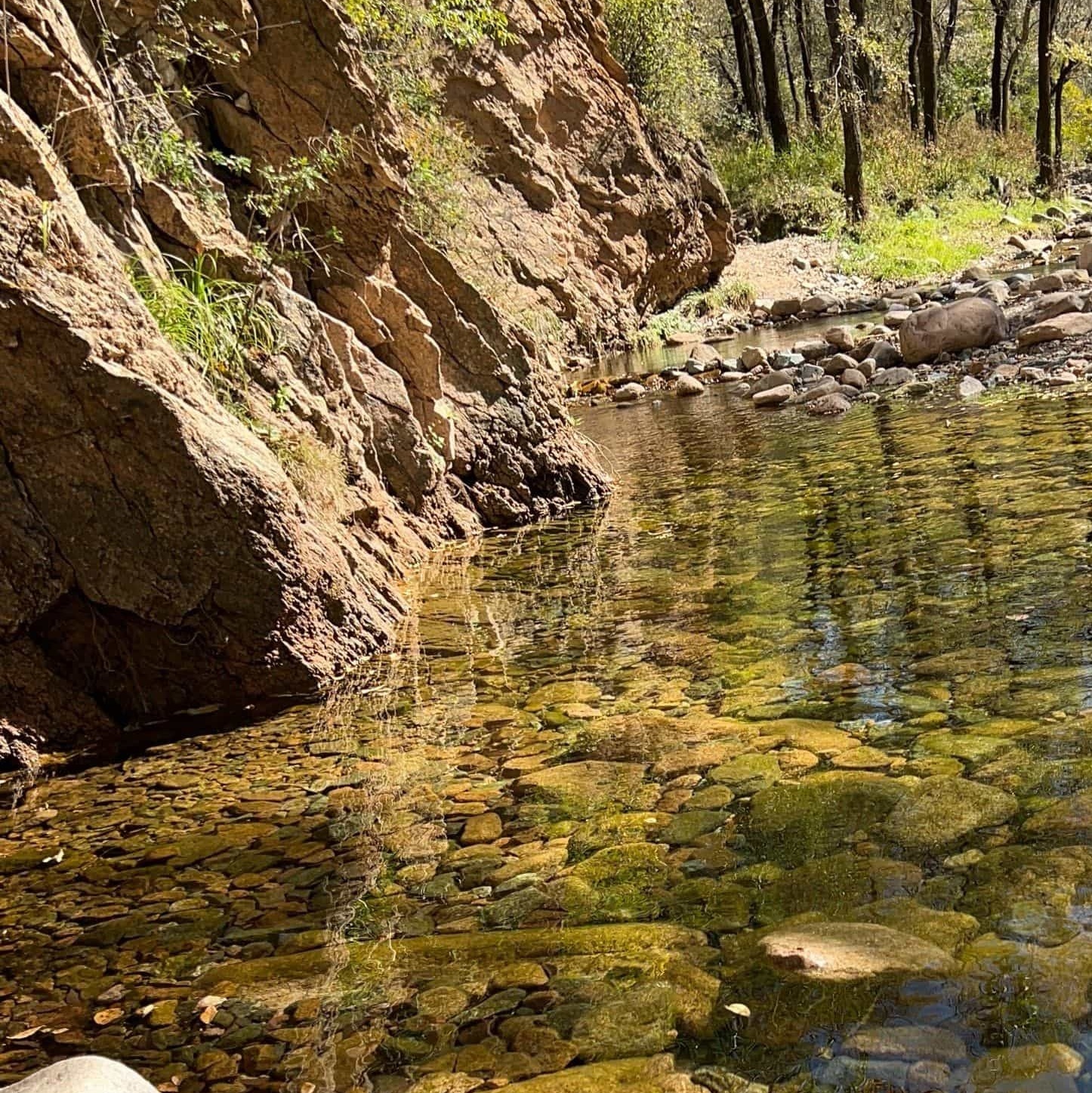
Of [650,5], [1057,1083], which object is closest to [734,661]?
[1057,1083]

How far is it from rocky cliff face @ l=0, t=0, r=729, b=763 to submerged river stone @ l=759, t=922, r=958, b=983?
2373 mm

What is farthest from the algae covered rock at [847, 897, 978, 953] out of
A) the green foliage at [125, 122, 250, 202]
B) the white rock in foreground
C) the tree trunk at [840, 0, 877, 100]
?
the tree trunk at [840, 0, 877, 100]

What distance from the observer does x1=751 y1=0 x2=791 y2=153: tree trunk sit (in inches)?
957

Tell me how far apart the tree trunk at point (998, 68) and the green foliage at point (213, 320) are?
31.5 m

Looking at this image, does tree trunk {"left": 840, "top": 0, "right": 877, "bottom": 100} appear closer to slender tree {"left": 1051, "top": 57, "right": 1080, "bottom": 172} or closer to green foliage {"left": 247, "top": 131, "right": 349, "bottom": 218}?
slender tree {"left": 1051, "top": 57, "right": 1080, "bottom": 172}

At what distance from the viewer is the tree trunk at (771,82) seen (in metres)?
24.3

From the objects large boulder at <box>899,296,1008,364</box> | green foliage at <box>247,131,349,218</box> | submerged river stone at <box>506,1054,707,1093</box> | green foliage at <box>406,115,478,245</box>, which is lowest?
submerged river stone at <box>506,1054,707,1093</box>

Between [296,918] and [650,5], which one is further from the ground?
[650,5]

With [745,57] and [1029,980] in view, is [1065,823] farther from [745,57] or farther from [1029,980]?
[745,57]

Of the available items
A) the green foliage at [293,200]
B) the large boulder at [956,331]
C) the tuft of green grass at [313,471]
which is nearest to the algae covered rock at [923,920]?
the tuft of green grass at [313,471]

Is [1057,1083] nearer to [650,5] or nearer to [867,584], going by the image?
[867,584]

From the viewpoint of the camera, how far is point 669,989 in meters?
1.94

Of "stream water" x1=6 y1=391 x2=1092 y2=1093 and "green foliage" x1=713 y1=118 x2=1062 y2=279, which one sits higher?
A: "green foliage" x1=713 y1=118 x2=1062 y2=279

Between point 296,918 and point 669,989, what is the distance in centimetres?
88
